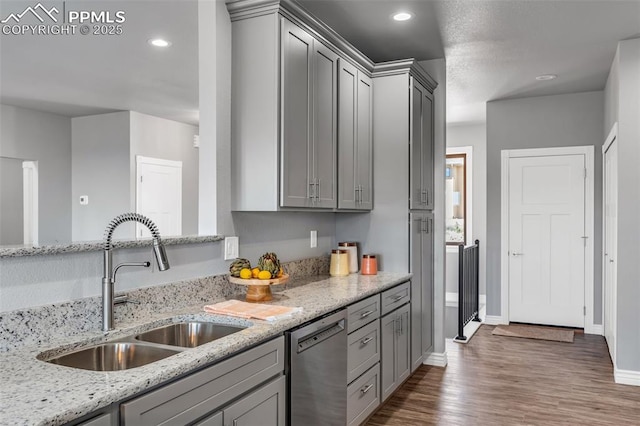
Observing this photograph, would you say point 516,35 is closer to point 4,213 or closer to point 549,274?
point 549,274

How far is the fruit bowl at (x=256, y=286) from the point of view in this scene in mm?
2527

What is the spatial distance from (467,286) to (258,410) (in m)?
4.47

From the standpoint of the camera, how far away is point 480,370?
427cm

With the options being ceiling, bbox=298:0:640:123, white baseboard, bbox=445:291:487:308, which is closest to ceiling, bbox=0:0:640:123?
ceiling, bbox=298:0:640:123

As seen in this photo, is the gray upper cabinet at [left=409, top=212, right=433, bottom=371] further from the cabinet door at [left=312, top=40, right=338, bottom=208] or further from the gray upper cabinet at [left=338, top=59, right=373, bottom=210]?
the cabinet door at [left=312, top=40, right=338, bottom=208]

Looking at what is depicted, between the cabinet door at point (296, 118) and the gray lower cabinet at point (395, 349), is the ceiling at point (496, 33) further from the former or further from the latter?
the gray lower cabinet at point (395, 349)

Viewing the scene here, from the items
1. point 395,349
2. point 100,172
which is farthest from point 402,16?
point 100,172

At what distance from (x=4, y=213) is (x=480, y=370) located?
6383mm

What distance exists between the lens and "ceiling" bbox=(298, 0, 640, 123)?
3.32 m

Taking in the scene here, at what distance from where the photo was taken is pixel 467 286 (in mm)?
5891

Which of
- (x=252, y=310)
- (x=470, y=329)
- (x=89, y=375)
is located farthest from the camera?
(x=470, y=329)

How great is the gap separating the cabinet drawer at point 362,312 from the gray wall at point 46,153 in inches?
212

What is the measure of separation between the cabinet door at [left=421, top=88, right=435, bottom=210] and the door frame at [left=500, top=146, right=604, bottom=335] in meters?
2.07
